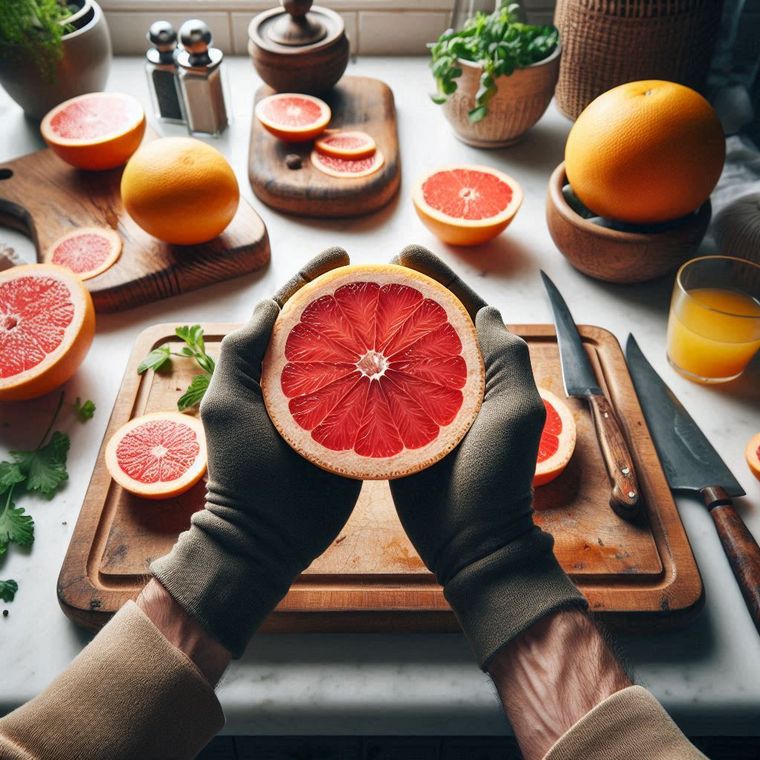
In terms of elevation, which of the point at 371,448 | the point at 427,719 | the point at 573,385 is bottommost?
the point at 427,719

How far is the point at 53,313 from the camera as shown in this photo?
3.81 ft

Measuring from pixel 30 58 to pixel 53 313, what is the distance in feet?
2.36

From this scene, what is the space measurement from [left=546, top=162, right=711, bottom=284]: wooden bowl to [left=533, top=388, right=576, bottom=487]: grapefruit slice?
1.17ft

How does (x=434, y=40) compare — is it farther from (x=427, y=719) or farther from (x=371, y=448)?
(x=427, y=719)

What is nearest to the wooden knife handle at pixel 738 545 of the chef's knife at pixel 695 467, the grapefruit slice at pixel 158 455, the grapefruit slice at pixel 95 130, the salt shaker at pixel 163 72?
the chef's knife at pixel 695 467

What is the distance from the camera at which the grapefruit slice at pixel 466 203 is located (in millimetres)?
1386

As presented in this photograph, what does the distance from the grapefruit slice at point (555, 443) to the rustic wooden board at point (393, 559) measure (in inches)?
1.5

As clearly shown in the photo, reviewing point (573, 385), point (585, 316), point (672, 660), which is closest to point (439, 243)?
point (585, 316)

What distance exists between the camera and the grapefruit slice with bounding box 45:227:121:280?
134 cm

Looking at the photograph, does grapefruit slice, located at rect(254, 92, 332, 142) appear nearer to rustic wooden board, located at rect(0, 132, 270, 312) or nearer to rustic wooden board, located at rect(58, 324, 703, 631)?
rustic wooden board, located at rect(0, 132, 270, 312)

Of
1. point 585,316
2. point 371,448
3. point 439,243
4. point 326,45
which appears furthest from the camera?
point 326,45

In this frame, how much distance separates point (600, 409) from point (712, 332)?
0.81 feet

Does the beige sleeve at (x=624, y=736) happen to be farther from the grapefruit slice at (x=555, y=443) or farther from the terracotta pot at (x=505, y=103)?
the terracotta pot at (x=505, y=103)

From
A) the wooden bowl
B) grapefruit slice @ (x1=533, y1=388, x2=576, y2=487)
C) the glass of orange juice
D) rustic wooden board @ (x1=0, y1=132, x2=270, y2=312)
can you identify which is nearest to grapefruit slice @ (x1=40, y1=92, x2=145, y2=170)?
rustic wooden board @ (x1=0, y1=132, x2=270, y2=312)
